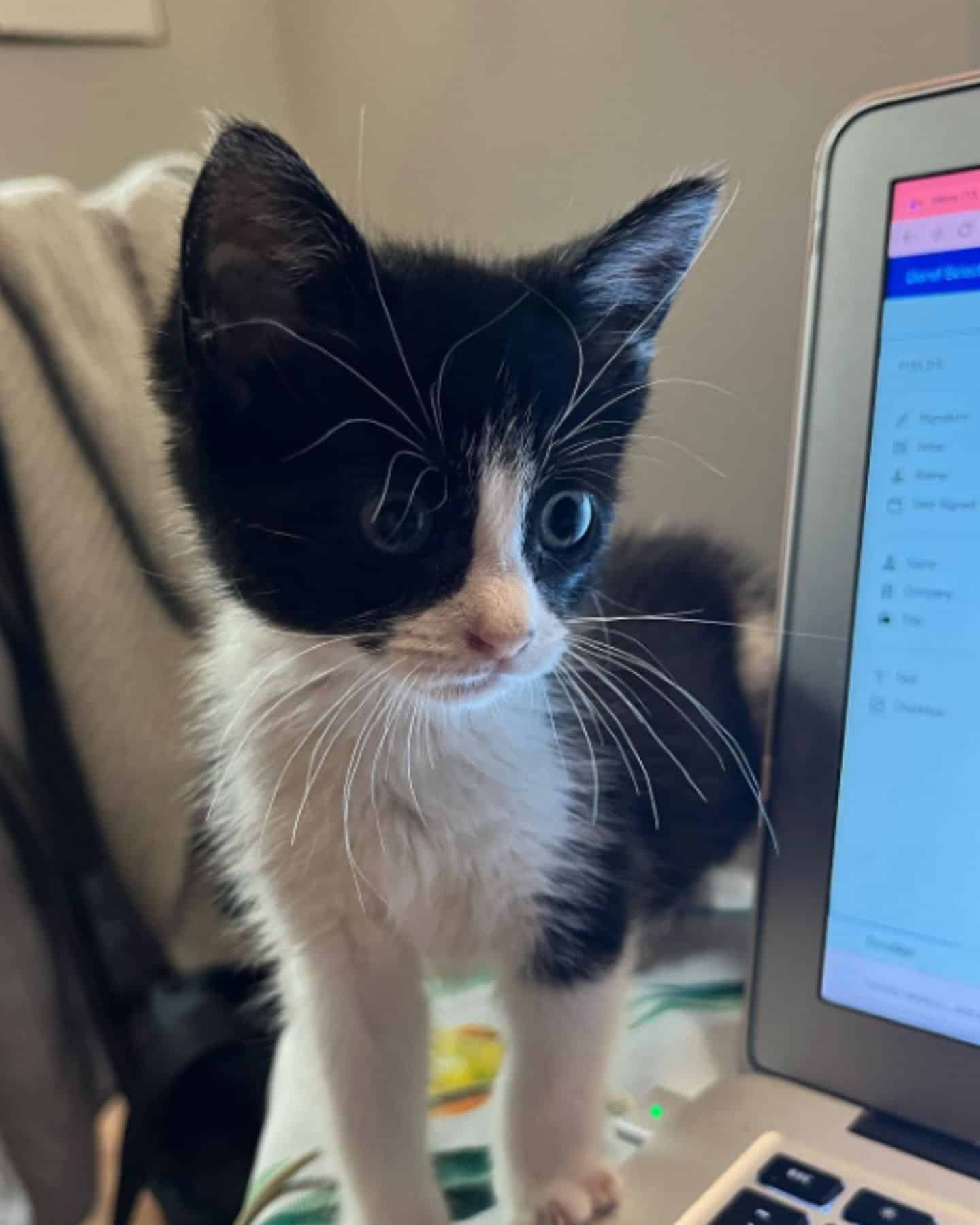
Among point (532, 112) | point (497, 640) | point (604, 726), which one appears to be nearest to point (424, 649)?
point (497, 640)

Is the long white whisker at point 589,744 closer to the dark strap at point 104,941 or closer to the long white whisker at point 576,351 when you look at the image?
the long white whisker at point 576,351

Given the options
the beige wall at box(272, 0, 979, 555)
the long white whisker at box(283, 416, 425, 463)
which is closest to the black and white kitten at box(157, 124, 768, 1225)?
the long white whisker at box(283, 416, 425, 463)

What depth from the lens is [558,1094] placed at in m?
0.44

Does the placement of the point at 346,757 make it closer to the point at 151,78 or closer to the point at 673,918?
the point at 673,918

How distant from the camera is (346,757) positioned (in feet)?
1.33

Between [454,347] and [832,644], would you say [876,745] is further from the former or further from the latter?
[454,347]

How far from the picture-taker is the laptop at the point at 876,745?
1.17 ft

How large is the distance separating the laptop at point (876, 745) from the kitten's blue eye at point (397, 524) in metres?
0.15

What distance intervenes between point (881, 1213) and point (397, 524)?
0.88 ft

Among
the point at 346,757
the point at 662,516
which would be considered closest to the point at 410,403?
the point at 346,757

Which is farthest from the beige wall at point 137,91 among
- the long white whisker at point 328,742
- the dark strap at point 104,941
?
the long white whisker at point 328,742

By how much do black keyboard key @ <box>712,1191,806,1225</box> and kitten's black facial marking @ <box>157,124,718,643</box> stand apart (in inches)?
8.3

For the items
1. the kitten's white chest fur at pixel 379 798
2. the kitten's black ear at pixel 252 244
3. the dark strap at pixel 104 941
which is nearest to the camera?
the kitten's black ear at pixel 252 244

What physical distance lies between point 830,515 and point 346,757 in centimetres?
20
